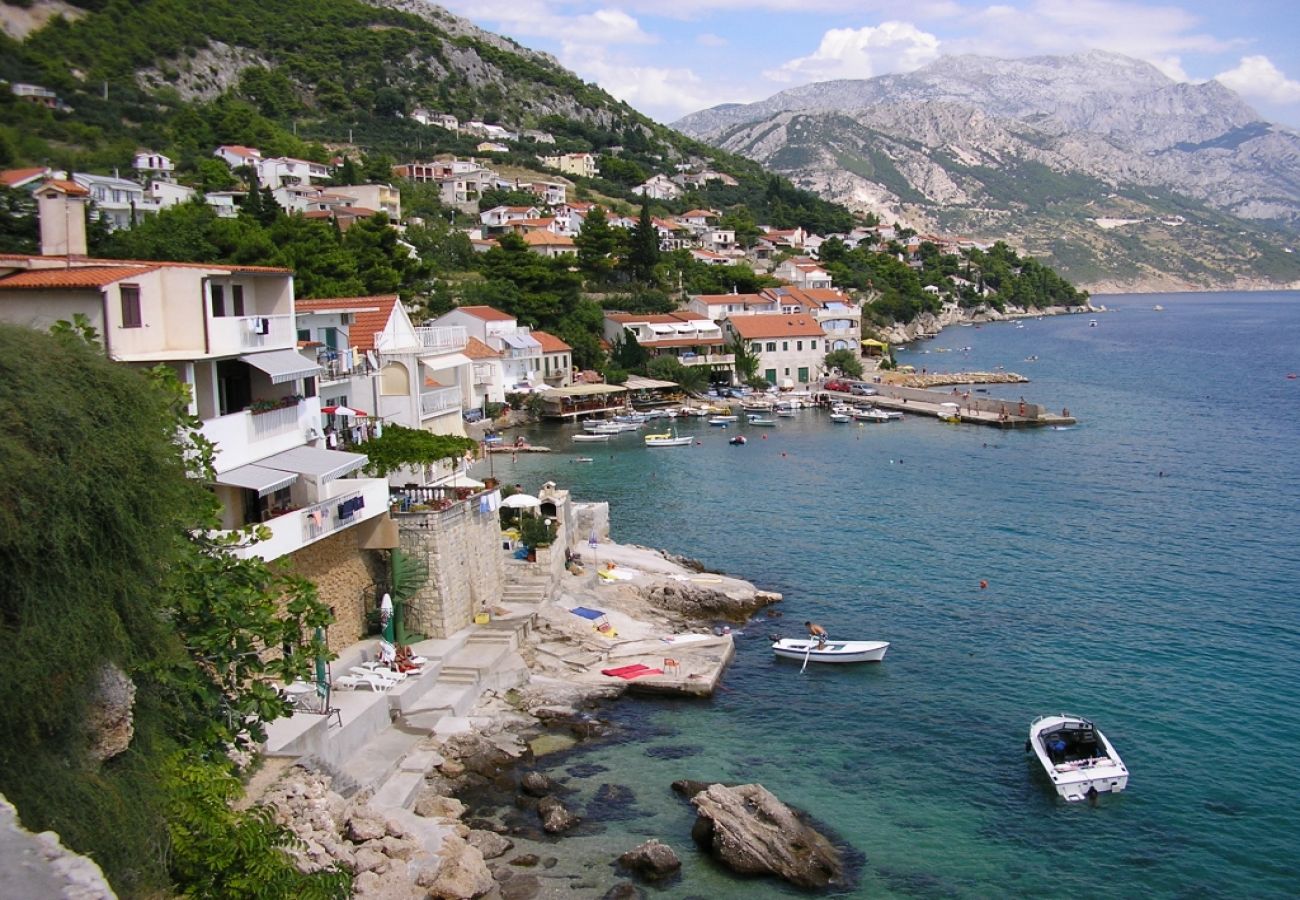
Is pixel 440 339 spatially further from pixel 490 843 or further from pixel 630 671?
pixel 490 843

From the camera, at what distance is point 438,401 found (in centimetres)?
2712

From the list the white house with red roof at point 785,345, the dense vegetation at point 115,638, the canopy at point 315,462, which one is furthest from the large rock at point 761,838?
the white house with red roof at point 785,345

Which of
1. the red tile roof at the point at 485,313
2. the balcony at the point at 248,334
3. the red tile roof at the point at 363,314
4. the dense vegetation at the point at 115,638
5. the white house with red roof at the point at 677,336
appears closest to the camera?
the dense vegetation at the point at 115,638

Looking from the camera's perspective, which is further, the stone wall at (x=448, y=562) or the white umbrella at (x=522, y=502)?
the white umbrella at (x=522, y=502)

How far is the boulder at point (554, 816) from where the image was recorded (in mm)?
16703

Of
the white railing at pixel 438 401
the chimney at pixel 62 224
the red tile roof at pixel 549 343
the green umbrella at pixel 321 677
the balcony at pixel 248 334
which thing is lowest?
the green umbrella at pixel 321 677

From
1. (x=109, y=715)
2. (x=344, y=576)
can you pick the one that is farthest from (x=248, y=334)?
(x=109, y=715)

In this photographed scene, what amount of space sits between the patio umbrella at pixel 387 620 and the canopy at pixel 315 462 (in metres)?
2.74

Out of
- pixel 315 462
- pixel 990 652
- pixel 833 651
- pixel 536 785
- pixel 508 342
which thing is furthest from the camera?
pixel 508 342

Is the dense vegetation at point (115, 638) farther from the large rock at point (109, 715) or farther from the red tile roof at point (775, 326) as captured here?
the red tile roof at point (775, 326)

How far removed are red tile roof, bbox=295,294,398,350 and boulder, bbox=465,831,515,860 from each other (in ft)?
43.7

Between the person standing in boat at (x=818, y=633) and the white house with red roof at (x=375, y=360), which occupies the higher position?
the white house with red roof at (x=375, y=360)

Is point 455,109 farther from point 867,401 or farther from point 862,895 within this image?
point 862,895

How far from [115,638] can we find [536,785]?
360 inches
